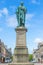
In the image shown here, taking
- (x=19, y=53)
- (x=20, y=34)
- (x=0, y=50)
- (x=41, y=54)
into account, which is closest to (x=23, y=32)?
(x=20, y=34)

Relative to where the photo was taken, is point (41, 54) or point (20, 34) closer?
point (20, 34)

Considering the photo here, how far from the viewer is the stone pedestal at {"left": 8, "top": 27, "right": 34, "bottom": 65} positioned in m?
24.9

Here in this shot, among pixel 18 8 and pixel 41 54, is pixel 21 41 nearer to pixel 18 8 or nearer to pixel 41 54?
pixel 18 8

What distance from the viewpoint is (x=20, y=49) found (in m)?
25.2

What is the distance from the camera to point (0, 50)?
9369cm

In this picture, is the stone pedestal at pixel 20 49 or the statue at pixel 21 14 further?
the statue at pixel 21 14

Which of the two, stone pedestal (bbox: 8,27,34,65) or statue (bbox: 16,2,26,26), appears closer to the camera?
stone pedestal (bbox: 8,27,34,65)

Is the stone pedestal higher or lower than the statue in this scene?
lower

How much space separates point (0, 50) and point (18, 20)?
68.1m

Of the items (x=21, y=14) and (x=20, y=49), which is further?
(x=21, y=14)

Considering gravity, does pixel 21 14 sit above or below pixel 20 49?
above

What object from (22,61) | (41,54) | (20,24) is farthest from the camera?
(41,54)

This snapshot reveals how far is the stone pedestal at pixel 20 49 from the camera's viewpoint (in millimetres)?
24859

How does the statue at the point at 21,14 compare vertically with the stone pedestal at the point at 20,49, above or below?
above
